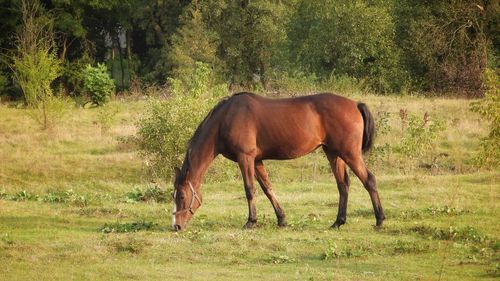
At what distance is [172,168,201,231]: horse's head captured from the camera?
1493 cm

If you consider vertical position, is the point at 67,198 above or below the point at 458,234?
below

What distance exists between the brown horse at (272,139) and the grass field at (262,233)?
0.60m

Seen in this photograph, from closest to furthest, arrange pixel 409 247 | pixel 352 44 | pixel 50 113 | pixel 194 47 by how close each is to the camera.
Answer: pixel 409 247 < pixel 50 113 < pixel 352 44 < pixel 194 47

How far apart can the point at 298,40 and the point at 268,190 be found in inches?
1380

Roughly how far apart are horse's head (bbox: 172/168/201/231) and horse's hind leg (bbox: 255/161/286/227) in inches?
48.0

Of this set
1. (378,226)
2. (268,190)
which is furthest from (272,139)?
(378,226)

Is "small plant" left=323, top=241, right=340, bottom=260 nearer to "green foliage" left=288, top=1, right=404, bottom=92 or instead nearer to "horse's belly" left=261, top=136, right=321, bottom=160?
"horse's belly" left=261, top=136, right=321, bottom=160

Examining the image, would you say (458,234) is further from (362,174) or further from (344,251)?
(344,251)

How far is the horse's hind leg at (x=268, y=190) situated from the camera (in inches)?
599

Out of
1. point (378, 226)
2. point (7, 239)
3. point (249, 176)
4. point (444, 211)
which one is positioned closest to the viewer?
point (7, 239)

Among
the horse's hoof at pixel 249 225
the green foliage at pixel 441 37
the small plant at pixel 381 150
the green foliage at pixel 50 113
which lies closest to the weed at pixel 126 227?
the horse's hoof at pixel 249 225

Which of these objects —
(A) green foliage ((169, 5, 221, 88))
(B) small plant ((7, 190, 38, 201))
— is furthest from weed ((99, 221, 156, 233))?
(A) green foliage ((169, 5, 221, 88))

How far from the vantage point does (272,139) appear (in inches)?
606

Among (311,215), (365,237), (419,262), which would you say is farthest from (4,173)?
(419,262)
